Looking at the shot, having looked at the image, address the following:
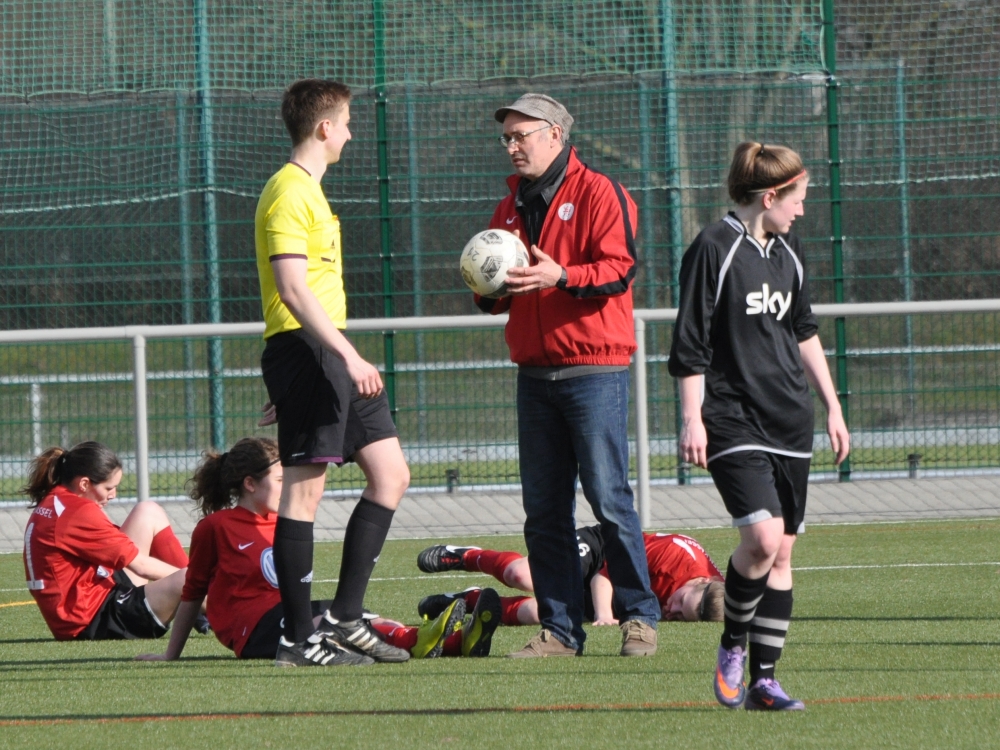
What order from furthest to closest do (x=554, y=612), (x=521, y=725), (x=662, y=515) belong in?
(x=662, y=515), (x=554, y=612), (x=521, y=725)

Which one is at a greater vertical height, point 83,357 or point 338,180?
point 338,180

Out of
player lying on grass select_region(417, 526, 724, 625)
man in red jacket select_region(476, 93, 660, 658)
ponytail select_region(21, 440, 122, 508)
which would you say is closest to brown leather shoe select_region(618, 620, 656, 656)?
man in red jacket select_region(476, 93, 660, 658)

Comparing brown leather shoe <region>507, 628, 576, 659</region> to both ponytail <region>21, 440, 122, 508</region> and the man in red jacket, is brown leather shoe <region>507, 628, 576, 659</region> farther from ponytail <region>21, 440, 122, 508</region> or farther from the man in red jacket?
ponytail <region>21, 440, 122, 508</region>

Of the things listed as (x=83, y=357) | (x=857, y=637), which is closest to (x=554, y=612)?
(x=857, y=637)

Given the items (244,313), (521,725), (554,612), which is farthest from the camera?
(244,313)

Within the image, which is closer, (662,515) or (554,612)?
(554,612)

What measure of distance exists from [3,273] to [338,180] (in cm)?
260

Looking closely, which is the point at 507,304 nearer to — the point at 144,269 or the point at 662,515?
the point at 662,515

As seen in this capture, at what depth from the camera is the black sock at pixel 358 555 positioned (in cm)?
545

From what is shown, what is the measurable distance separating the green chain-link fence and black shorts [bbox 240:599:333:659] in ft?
20.7

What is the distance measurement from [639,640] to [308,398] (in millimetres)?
1423

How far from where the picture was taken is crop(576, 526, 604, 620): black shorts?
6441 millimetres

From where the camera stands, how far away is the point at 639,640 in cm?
546

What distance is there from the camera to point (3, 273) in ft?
38.5
